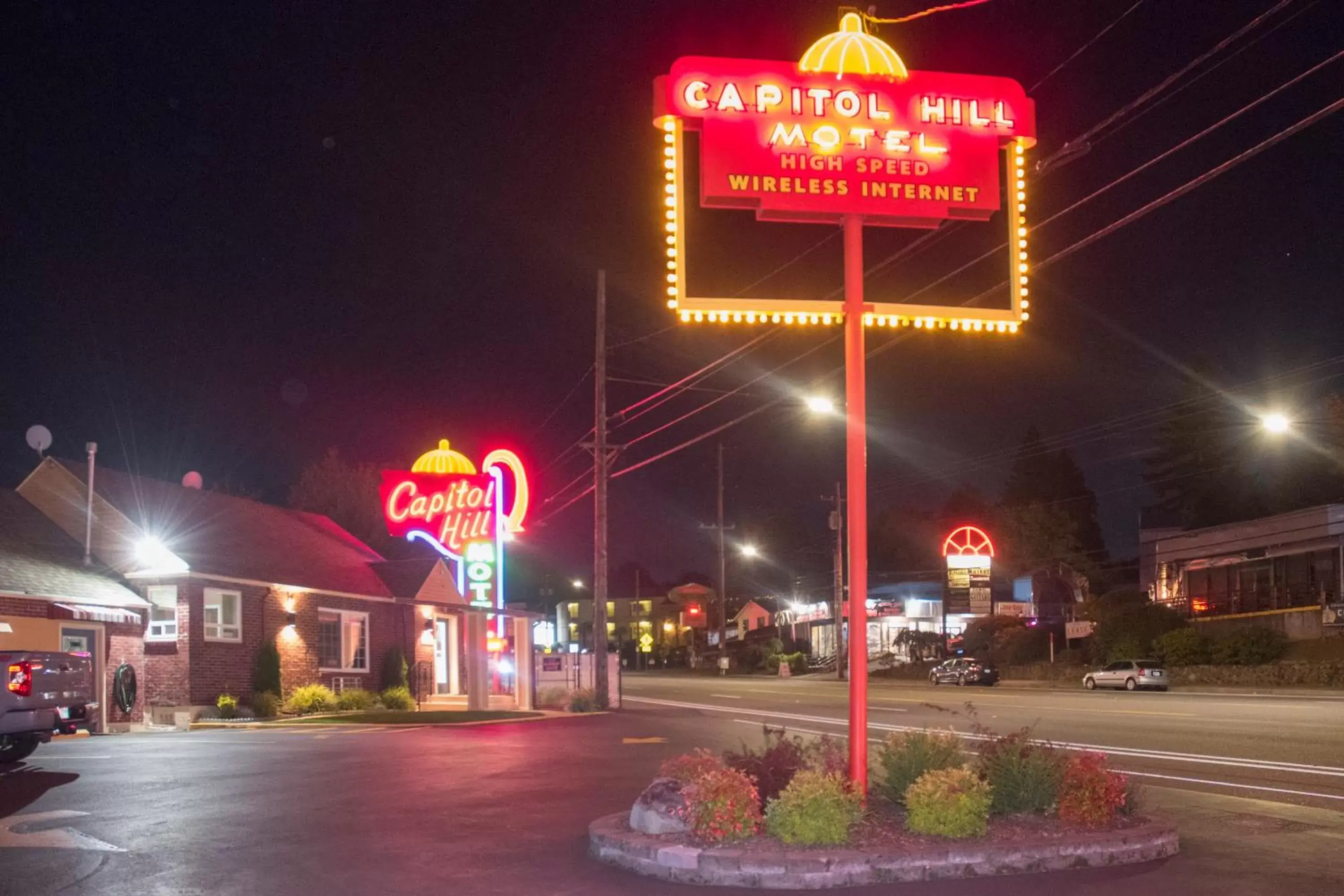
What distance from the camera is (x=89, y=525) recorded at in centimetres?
2780

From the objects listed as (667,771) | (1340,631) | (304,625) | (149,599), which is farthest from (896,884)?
(1340,631)

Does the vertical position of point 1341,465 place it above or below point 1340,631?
above

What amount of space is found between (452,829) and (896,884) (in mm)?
4269

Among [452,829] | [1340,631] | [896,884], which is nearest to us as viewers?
[896,884]

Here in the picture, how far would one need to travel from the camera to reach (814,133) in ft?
37.4

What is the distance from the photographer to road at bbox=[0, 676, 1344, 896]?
8.95 meters

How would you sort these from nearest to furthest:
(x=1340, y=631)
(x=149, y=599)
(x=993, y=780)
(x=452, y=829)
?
1. (x=993, y=780)
2. (x=452, y=829)
3. (x=149, y=599)
4. (x=1340, y=631)

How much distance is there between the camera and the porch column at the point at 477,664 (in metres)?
36.2

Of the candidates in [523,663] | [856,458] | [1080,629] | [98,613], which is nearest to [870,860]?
[856,458]

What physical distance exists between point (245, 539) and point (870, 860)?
→ 26941mm

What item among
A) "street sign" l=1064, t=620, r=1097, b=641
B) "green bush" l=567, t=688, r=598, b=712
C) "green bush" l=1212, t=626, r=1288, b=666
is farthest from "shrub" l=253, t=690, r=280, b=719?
"street sign" l=1064, t=620, r=1097, b=641

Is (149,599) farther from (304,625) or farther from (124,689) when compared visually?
(304,625)

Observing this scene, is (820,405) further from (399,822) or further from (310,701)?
(310,701)

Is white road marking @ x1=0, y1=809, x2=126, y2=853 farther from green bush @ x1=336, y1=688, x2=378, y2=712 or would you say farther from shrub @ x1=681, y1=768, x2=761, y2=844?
green bush @ x1=336, y1=688, x2=378, y2=712
